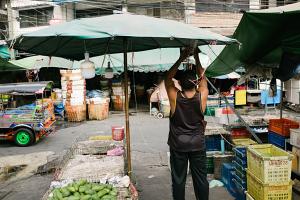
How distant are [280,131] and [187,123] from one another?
3001 mm

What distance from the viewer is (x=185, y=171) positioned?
4887mm

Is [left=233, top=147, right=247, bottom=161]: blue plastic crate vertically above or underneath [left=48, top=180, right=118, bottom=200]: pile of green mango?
above

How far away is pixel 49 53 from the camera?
643 cm

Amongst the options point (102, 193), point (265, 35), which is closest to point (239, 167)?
point (265, 35)

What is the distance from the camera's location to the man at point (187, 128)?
4.73m

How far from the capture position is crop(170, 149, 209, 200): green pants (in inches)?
190

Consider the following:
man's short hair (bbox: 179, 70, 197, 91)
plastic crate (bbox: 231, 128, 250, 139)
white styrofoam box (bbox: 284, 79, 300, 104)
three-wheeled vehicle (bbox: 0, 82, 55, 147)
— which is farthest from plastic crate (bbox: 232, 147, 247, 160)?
white styrofoam box (bbox: 284, 79, 300, 104)

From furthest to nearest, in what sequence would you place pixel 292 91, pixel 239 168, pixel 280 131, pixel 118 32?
1. pixel 292 91
2. pixel 280 131
3. pixel 239 168
4. pixel 118 32

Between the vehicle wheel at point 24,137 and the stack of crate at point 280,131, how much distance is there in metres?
7.89

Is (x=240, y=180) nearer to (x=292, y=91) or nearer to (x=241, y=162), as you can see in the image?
(x=241, y=162)

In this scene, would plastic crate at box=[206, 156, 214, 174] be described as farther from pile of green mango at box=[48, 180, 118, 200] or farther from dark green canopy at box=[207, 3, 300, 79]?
pile of green mango at box=[48, 180, 118, 200]

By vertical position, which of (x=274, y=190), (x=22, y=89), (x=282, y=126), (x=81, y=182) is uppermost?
(x=22, y=89)

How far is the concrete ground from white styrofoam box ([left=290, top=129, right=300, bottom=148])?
1505mm

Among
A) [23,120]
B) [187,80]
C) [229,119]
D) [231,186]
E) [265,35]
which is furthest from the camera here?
[23,120]
